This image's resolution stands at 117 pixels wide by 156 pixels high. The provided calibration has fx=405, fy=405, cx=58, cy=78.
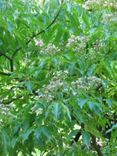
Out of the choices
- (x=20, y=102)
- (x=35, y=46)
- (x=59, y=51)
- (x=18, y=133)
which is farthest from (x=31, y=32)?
(x=18, y=133)

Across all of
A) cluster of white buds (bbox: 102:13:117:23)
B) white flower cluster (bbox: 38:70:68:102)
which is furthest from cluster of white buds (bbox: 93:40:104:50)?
white flower cluster (bbox: 38:70:68:102)

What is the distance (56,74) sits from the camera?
5.84ft

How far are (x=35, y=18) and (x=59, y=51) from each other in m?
0.23

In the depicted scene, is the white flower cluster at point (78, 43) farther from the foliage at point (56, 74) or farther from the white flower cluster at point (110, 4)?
the white flower cluster at point (110, 4)

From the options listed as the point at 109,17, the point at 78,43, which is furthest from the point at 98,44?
the point at 109,17

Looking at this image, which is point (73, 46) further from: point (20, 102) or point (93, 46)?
point (20, 102)

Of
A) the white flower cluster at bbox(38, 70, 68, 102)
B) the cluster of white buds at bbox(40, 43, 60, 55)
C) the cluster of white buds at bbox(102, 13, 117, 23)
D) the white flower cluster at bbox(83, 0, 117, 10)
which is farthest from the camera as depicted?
the white flower cluster at bbox(83, 0, 117, 10)

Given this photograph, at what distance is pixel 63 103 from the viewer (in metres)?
1.64

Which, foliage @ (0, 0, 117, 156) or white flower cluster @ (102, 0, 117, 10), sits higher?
white flower cluster @ (102, 0, 117, 10)

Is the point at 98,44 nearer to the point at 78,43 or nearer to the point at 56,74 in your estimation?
the point at 78,43

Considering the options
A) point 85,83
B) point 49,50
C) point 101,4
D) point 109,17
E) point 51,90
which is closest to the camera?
point 51,90

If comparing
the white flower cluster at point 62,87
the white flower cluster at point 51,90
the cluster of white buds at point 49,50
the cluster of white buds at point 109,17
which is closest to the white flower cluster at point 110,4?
the cluster of white buds at point 109,17

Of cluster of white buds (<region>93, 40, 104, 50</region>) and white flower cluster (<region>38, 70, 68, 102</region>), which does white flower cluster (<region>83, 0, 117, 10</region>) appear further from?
white flower cluster (<region>38, 70, 68, 102</region>)

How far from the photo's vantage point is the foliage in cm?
170
